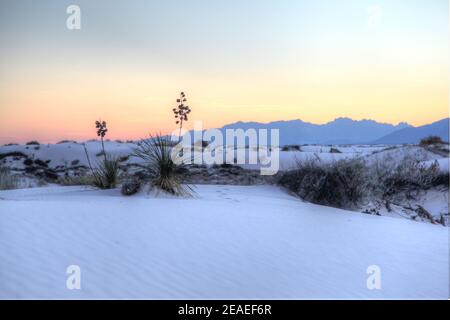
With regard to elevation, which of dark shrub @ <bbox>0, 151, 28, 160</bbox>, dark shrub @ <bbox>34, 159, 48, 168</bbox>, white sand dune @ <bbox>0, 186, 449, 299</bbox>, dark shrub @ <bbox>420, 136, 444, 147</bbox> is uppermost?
dark shrub @ <bbox>420, 136, 444, 147</bbox>

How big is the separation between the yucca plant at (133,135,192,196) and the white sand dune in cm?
84

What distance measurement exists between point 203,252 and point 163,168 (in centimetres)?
321

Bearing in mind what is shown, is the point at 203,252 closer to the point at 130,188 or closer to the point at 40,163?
the point at 130,188

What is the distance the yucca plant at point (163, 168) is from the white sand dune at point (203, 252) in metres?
0.84

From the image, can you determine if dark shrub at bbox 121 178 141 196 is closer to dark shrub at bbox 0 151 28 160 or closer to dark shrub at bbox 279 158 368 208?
dark shrub at bbox 279 158 368 208

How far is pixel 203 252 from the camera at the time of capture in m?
4.07

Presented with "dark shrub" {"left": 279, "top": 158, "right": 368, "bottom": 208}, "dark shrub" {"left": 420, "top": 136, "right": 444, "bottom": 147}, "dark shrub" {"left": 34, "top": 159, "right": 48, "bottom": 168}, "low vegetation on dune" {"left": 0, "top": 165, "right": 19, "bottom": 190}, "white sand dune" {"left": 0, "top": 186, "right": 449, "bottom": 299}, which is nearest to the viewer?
"white sand dune" {"left": 0, "top": 186, "right": 449, "bottom": 299}

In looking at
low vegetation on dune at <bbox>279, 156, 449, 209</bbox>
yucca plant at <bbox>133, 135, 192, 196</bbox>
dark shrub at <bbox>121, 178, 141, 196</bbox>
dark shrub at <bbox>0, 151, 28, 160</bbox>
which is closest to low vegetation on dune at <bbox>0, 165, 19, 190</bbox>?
yucca plant at <bbox>133, 135, 192, 196</bbox>

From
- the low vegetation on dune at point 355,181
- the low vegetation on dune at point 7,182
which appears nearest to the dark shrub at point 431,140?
the low vegetation on dune at point 355,181

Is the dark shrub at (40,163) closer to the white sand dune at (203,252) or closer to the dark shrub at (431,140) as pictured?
the white sand dune at (203,252)

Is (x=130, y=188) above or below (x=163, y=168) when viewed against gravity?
below

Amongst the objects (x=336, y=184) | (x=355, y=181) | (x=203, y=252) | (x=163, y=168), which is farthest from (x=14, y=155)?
(x=203, y=252)

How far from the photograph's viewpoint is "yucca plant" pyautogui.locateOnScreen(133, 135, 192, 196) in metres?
6.96

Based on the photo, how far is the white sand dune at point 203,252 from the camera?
325 centimetres
